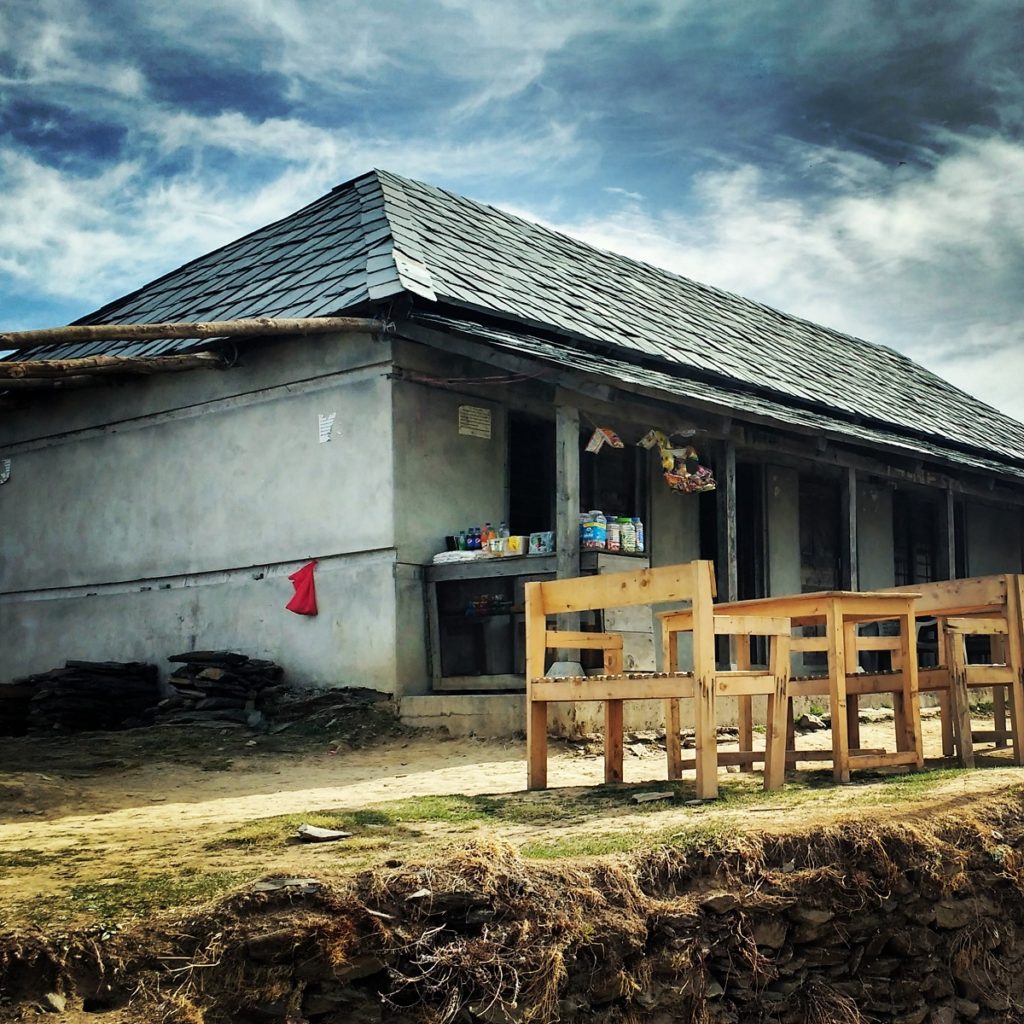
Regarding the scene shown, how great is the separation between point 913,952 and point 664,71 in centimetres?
1382

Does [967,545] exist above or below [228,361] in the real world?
below

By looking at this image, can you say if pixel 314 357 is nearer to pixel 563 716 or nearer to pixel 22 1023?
pixel 563 716

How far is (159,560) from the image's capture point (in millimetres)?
12695

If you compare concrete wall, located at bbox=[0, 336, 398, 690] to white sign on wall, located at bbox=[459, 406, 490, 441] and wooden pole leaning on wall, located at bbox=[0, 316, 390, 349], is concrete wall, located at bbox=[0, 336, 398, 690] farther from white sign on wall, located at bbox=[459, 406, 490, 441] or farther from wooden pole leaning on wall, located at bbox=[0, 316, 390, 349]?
white sign on wall, located at bbox=[459, 406, 490, 441]

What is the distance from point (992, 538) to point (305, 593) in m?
11.9

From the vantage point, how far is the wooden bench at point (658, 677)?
6156 millimetres

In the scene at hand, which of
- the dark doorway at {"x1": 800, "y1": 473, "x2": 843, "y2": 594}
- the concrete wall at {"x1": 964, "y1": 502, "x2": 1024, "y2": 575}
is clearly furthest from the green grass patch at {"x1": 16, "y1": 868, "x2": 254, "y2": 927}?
the concrete wall at {"x1": 964, "y1": 502, "x2": 1024, "y2": 575}

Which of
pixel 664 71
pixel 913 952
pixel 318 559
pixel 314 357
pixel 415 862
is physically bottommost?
pixel 913 952

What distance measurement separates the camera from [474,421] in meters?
11.6

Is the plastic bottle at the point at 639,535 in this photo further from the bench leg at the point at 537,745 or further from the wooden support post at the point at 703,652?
the wooden support post at the point at 703,652

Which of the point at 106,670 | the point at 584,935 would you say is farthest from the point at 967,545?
the point at 584,935

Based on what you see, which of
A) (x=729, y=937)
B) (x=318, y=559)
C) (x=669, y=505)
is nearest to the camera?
(x=729, y=937)

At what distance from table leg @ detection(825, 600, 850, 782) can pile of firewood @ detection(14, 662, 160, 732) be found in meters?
6.65

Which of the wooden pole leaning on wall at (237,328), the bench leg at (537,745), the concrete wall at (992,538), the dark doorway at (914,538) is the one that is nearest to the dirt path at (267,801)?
the bench leg at (537,745)
